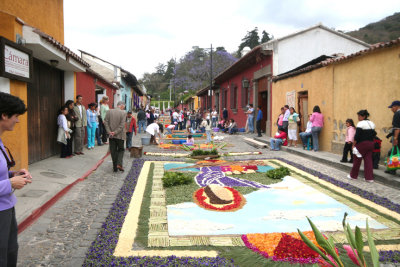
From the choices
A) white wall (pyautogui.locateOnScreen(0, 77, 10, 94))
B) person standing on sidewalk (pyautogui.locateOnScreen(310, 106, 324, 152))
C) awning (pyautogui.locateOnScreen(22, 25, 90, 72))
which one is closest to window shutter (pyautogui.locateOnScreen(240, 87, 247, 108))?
person standing on sidewalk (pyautogui.locateOnScreen(310, 106, 324, 152))

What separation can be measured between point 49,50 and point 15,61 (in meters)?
1.28

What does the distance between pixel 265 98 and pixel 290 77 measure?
4703 millimetres

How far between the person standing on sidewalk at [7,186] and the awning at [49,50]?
15.5 feet

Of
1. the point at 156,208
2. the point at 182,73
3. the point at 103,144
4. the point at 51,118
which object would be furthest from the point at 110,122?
the point at 182,73

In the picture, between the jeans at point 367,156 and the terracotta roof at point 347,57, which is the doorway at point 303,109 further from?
the jeans at point 367,156

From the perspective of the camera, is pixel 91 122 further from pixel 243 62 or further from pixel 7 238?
pixel 243 62

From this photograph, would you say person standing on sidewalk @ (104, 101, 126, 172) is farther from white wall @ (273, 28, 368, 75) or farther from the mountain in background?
the mountain in background

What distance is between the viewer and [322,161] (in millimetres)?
9336

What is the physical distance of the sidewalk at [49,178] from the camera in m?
4.93

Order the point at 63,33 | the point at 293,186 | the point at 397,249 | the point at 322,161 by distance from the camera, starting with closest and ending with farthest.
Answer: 1. the point at 397,249
2. the point at 293,186
3. the point at 322,161
4. the point at 63,33

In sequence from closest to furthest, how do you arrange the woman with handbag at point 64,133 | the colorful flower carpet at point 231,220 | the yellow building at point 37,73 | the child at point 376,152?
the colorful flower carpet at point 231,220 < the yellow building at point 37,73 < the child at point 376,152 < the woman with handbag at point 64,133

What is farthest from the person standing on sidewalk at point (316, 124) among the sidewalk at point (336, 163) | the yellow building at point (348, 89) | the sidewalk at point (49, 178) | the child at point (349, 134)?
Answer: the sidewalk at point (49, 178)

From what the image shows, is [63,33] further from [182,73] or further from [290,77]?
[182,73]

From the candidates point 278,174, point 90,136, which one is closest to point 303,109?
point 278,174
